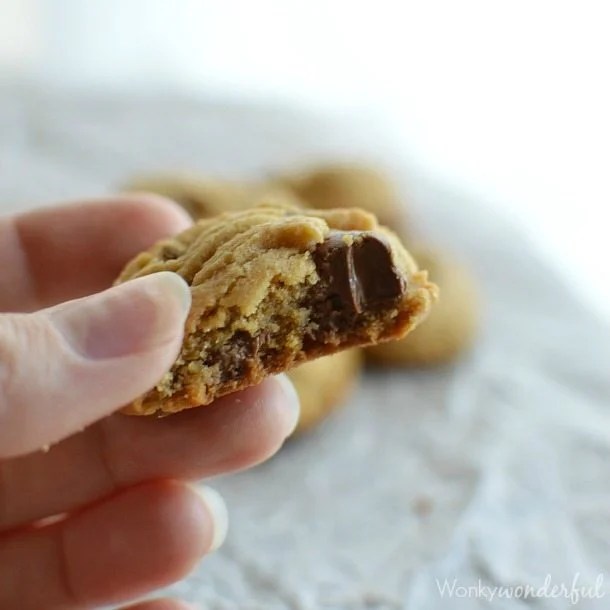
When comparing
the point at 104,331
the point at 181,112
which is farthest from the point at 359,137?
the point at 104,331

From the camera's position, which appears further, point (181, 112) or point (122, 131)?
point (181, 112)

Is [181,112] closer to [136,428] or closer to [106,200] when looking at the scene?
[106,200]

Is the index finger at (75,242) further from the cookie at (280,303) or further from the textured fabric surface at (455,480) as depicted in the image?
the textured fabric surface at (455,480)

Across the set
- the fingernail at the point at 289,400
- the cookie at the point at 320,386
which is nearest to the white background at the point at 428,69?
the cookie at the point at 320,386

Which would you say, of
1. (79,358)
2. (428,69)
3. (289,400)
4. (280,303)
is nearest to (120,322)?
(79,358)

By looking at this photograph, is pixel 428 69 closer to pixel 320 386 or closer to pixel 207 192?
pixel 207 192

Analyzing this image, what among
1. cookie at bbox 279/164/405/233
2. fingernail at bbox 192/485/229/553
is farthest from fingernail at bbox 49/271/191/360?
cookie at bbox 279/164/405/233

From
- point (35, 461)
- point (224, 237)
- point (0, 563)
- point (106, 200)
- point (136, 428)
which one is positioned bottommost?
point (0, 563)
